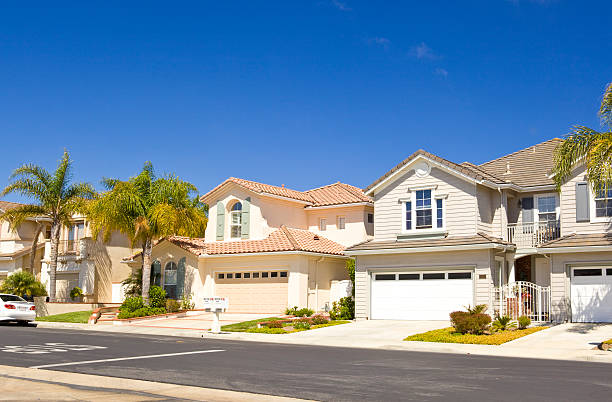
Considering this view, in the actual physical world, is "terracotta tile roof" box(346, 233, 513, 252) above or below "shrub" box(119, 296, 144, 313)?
above

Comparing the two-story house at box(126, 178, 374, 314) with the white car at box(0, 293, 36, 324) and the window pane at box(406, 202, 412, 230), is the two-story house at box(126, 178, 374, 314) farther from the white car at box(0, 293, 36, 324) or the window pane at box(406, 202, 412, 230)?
the white car at box(0, 293, 36, 324)

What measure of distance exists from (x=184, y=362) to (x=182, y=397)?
4.97 metres

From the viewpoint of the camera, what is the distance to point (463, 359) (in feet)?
53.9

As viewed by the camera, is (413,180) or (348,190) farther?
(348,190)

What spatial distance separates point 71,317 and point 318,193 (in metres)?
15.6

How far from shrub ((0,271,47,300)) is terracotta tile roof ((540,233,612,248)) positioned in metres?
28.7

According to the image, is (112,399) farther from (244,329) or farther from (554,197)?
(554,197)

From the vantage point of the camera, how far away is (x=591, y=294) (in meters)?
25.3

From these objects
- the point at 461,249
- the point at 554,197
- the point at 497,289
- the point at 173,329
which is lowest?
the point at 173,329

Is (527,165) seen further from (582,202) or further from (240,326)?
(240,326)

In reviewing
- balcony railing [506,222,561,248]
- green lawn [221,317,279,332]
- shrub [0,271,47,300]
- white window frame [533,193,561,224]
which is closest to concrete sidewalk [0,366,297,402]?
green lawn [221,317,279,332]

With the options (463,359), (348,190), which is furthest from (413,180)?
(463,359)

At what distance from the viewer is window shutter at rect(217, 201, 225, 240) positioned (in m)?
36.8

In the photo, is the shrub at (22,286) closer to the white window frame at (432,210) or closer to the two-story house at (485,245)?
the two-story house at (485,245)
